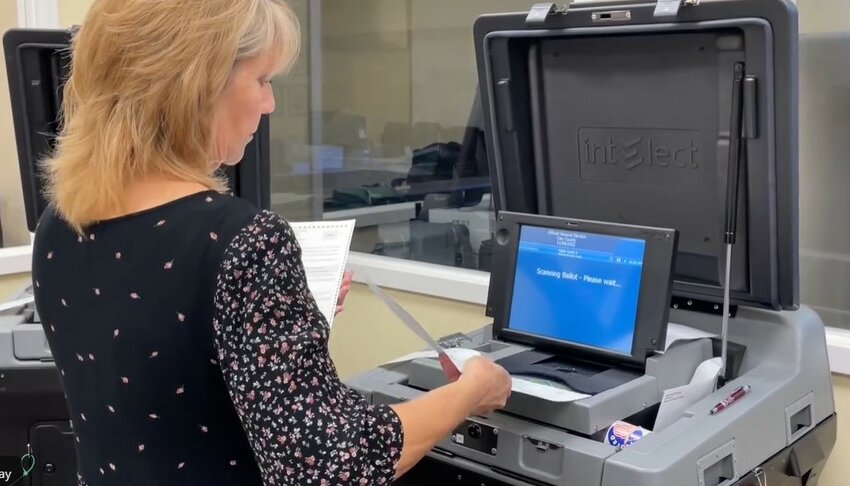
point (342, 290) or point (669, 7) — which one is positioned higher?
point (669, 7)

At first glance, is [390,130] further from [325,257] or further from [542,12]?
[325,257]

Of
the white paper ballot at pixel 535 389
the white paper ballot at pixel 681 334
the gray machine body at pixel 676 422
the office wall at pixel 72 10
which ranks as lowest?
the gray machine body at pixel 676 422

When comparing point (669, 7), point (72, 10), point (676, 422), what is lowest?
point (676, 422)

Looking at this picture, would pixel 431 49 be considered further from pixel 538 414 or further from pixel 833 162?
pixel 538 414

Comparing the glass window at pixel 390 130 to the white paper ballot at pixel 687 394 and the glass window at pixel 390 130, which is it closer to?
the glass window at pixel 390 130

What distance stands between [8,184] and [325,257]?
2089 millimetres

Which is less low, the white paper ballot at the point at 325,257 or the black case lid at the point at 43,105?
the black case lid at the point at 43,105

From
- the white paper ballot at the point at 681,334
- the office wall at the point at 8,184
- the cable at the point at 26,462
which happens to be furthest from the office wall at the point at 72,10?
the white paper ballot at the point at 681,334

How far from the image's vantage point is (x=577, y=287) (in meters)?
A: 1.36

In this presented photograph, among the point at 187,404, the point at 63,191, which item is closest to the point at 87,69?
the point at 63,191

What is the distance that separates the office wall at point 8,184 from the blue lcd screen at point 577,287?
2102mm

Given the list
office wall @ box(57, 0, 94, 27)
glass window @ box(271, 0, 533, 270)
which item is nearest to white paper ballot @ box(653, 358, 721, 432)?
glass window @ box(271, 0, 533, 270)

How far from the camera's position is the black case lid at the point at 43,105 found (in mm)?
1631

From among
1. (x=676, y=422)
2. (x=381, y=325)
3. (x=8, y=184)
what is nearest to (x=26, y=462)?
(x=381, y=325)
